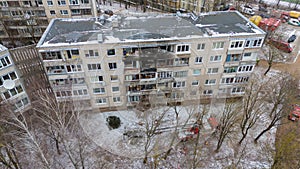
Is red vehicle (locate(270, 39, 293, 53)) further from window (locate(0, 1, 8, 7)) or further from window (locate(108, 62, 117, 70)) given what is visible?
window (locate(0, 1, 8, 7))

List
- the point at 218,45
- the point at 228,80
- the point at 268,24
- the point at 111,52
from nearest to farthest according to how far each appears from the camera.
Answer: the point at 111,52
the point at 218,45
the point at 228,80
the point at 268,24

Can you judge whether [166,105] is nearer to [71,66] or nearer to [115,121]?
[115,121]

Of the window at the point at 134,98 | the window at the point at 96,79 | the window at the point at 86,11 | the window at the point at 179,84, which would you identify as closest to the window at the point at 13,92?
the window at the point at 96,79

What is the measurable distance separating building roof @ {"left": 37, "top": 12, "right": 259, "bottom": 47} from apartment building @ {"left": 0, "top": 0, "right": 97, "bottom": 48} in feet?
60.8

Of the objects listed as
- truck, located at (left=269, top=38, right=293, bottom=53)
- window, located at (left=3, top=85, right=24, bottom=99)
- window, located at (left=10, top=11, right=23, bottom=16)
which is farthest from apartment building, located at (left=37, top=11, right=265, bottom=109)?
window, located at (left=10, top=11, right=23, bottom=16)

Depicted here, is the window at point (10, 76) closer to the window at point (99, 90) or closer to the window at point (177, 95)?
the window at point (99, 90)

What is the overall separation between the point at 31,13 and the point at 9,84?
28778mm

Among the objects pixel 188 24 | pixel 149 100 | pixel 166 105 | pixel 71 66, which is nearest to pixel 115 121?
pixel 149 100

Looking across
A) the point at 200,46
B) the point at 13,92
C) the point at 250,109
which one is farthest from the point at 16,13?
the point at 250,109

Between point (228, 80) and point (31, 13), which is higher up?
point (31, 13)

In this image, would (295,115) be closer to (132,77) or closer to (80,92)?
(132,77)

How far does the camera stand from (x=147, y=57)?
29.6 m

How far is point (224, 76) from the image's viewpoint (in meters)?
34.0

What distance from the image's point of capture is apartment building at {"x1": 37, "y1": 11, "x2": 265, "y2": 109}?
28.6 m
